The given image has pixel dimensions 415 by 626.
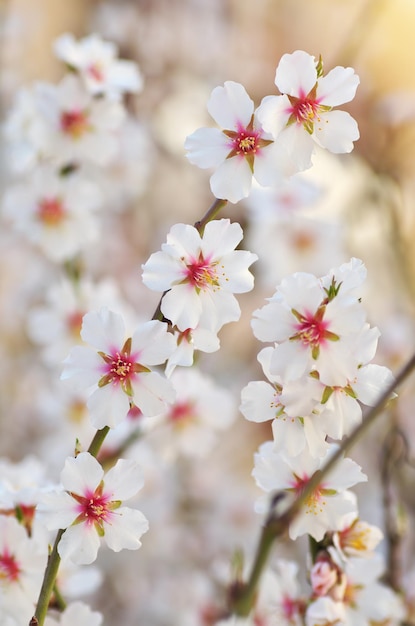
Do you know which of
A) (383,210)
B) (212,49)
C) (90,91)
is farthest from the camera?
(212,49)

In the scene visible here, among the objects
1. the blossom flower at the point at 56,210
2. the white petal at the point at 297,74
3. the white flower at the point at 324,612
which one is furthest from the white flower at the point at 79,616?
the blossom flower at the point at 56,210

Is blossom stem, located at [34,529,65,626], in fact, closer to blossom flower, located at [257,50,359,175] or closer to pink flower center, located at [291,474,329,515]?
pink flower center, located at [291,474,329,515]

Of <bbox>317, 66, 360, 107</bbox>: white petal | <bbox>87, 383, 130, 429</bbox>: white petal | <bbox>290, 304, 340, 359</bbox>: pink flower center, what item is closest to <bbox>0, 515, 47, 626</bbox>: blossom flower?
<bbox>87, 383, 130, 429</bbox>: white petal

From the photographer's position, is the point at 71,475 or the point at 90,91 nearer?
the point at 71,475

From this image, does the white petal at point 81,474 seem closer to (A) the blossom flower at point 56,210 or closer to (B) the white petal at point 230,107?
(B) the white petal at point 230,107

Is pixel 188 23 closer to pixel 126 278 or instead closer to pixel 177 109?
pixel 177 109

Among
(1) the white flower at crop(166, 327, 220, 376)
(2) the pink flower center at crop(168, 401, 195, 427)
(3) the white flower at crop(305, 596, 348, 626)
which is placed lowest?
(3) the white flower at crop(305, 596, 348, 626)

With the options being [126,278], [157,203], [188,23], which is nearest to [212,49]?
[188,23]
